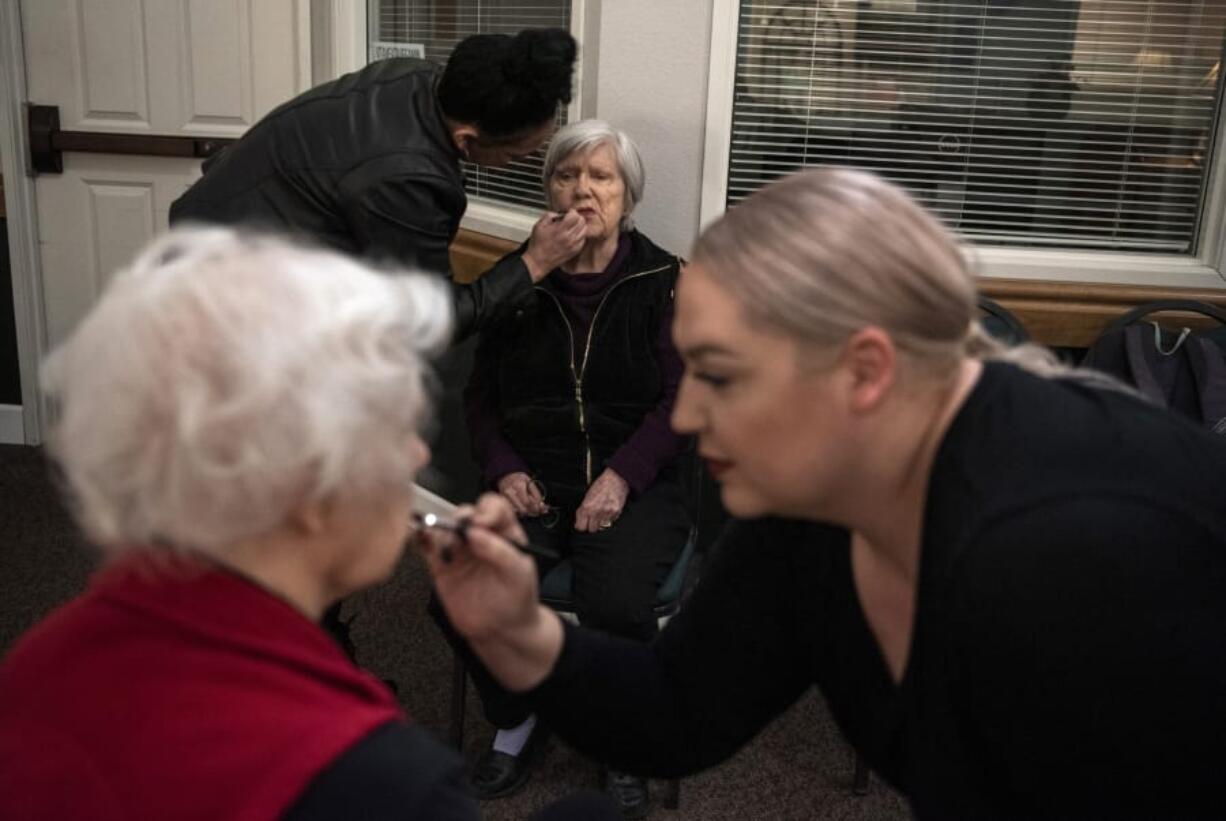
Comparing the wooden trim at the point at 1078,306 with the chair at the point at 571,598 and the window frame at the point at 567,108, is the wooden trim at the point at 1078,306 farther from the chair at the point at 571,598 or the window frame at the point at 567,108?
the window frame at the point at 567,108

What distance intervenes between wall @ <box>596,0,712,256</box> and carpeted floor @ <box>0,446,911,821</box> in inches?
43.6

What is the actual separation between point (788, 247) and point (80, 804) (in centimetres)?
64

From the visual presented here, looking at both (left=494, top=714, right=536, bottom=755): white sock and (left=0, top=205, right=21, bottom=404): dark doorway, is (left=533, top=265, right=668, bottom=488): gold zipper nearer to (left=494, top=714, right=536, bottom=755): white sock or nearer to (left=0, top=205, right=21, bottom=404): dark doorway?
(left=494, top=714, right=536, bottom=755): white sock

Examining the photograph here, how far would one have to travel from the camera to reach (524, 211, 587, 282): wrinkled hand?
2.18m

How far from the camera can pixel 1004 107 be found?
2.70 meters

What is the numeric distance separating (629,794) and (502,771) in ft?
0.81

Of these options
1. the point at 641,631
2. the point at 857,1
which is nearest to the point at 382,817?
the point at 641,631

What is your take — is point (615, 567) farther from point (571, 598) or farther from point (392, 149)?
point (392, 149)

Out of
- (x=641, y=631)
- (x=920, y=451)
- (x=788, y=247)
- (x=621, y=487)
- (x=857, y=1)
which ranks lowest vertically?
(x=641, y=631)

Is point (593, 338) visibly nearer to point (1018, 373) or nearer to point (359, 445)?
point (1018, 373)

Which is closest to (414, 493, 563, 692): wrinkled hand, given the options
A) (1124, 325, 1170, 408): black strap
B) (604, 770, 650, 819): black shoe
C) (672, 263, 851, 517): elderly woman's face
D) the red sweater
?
(672, 263, 851, 517): elderly woman's face

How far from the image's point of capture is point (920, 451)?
103cm

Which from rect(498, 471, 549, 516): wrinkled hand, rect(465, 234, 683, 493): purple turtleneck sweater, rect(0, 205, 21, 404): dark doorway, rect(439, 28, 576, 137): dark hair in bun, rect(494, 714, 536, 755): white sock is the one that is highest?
rect(439, 28, 576, 137): dark hair in bun

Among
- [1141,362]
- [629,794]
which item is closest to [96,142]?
[629,794]
